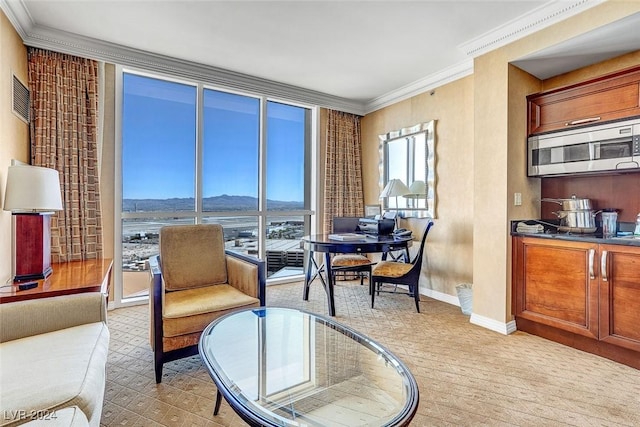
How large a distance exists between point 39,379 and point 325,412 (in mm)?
1128

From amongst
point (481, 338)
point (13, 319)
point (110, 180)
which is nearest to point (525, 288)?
point (481, 338)

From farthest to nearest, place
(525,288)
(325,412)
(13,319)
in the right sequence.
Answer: (525,288)
(13,319)
(325,412)

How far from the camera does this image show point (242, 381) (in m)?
1.43

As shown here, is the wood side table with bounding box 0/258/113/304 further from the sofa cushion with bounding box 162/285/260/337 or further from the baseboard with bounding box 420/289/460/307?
the baseboard with bounding box 420/289/460/307

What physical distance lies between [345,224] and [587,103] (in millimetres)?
2574

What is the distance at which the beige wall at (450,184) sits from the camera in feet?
11.5

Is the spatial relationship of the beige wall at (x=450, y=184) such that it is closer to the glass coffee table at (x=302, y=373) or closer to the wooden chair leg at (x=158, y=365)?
the glass coffee table at (x=302, y=373)

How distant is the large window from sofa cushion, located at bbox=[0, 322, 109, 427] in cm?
194

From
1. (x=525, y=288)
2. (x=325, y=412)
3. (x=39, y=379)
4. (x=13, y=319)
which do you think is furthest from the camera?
(x=525, y=288)

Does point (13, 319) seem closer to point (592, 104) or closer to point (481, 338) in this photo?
point (481, 338)

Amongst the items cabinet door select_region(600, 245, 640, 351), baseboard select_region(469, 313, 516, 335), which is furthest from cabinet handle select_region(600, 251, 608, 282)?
baseboard select_region(469, 313, 516, 335)

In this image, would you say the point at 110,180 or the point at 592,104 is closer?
the point at 592,104

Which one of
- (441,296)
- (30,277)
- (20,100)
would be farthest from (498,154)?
(20,100)

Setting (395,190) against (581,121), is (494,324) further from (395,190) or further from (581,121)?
(581,121)
